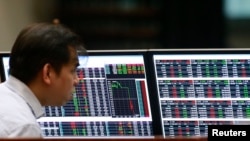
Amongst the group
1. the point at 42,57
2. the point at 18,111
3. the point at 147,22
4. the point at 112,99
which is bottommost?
the point at 147,22

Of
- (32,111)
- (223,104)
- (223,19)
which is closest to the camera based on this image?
(32,111)

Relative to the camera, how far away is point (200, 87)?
7.16 feet

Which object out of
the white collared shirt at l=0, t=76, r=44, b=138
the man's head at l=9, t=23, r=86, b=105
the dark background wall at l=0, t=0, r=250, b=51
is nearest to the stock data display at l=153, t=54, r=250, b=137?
the man's head at l=9, t=23, r=86, b=105

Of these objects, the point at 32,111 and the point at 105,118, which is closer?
the point at 32,111

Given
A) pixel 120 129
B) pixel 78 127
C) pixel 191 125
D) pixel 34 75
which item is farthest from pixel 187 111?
pixel 34 75

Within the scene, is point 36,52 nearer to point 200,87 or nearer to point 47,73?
point 47,73

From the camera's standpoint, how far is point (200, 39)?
5.66 m

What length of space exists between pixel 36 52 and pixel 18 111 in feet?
0.65

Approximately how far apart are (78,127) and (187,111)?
1.40 ft

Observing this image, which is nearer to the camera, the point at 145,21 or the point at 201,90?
the point at 201,90

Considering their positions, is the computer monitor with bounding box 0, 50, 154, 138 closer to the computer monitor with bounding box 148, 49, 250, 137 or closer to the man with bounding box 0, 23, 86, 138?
the computer monitor with bounding box 148, 49, 250, 137

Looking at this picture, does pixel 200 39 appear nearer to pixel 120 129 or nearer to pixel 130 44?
pixel 130 44

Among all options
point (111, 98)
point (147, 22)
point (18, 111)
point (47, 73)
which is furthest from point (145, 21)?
point (18, 111)

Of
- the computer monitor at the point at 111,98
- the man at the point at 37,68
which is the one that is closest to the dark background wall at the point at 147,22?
the computer monitor at the point at 111,98
